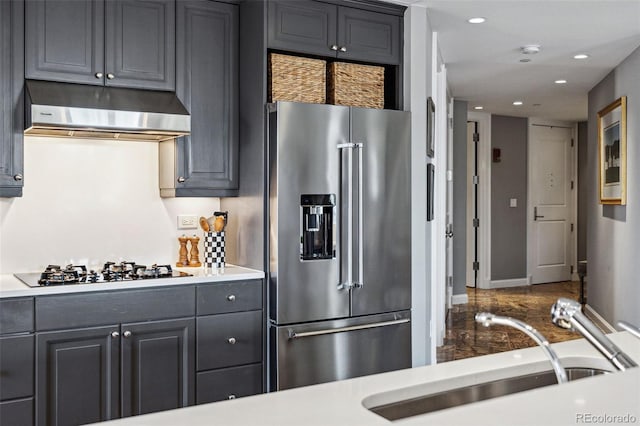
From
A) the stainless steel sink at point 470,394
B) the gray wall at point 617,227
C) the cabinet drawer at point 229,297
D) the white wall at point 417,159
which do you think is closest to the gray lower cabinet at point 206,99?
the cabinet drawer at point 229,297

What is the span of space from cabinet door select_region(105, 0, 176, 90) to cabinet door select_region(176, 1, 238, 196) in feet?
0.21

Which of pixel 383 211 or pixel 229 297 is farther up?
pixel 383 211

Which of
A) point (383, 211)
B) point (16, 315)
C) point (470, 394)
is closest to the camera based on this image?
point (470, 394)

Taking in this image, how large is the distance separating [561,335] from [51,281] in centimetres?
463

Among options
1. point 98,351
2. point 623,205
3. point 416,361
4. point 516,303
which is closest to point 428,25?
point 416,361

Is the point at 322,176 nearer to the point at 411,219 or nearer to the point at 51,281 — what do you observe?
the point at 411,219

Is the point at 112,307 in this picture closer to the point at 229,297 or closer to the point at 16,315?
the point at 16,315

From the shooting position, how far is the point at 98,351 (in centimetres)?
304

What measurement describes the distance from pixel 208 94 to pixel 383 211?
119cm

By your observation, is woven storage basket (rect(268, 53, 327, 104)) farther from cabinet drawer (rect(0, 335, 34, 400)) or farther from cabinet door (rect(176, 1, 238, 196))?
cabinet drawer (rect(0, 335, 34, 400))

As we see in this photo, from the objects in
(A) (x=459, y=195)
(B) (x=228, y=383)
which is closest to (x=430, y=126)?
(B) (x=228, y=383)

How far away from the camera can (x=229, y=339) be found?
3.38 m

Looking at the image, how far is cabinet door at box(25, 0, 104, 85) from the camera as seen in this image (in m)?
3.14

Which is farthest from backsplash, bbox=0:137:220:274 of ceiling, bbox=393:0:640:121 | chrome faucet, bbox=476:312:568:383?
chrome faucet, bbox=476:312:568:383
